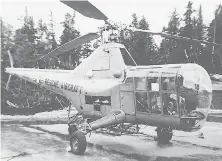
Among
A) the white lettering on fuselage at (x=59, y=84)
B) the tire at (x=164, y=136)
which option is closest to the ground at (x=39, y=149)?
the white lettering on fuselage at (x=59, y=84)

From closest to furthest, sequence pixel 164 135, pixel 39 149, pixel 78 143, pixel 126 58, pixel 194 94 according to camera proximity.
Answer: pixel 194 94 < pixel 78 143 < pixel 39 149 < pixel 126 58 < pixel 164 135

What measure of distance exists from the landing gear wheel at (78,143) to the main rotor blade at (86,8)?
9.85ft

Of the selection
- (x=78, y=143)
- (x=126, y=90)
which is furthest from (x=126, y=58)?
(x=78, y=143)

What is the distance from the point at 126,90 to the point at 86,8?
2434 millimetres

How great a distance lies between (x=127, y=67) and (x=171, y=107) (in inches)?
73.8

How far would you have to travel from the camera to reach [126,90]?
7.53 m

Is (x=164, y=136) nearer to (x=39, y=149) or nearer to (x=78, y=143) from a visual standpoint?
(x=78, y=143)

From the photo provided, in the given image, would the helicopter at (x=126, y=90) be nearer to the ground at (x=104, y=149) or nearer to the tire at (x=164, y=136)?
the tire at (x=164, y=136)

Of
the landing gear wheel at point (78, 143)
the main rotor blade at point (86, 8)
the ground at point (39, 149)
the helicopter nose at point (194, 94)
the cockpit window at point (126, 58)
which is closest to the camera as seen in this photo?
the main rotor blade at point (86, 8)

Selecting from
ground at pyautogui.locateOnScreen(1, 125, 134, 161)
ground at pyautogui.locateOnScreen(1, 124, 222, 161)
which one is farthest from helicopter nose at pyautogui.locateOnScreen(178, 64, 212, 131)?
ground at pyautogui.locateOnScreen(1, 125, 134, 161)

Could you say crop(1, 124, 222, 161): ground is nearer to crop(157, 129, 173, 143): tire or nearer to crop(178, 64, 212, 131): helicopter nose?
crop(157, 129, 173, 143): tire

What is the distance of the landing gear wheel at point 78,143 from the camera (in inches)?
287

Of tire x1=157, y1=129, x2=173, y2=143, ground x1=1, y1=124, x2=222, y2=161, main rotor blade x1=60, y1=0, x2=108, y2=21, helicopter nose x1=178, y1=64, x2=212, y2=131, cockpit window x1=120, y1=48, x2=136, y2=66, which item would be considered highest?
main rotor blade x1=60, y1=0, x2=108, y2=21

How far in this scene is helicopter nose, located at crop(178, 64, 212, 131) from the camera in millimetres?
6500
